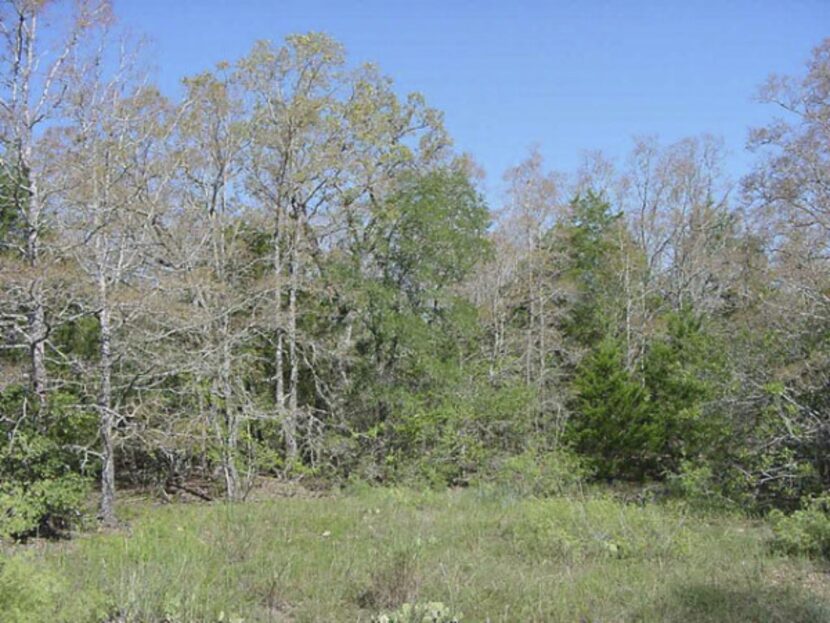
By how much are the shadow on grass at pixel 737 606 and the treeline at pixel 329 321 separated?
17.5ft

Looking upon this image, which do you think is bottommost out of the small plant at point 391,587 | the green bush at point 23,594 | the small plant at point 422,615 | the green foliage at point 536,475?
the green foliage at point 536,475

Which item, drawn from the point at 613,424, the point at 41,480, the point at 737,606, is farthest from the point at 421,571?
the point at 613,424

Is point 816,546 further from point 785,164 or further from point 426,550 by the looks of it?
point 785,164

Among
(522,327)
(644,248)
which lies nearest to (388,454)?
(522,327)

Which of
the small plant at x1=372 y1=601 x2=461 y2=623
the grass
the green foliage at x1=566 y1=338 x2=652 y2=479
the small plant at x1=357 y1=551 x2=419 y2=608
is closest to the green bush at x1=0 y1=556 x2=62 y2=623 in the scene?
the grass

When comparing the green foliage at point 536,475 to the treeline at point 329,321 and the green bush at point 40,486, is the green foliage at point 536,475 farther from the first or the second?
the green bush at point 40,486

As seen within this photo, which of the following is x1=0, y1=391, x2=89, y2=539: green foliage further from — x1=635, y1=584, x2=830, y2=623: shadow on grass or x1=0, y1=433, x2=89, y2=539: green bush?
x1=635, y1=584, x2=830, y2=623: shadow on grass

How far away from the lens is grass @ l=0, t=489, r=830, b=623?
4.57 metres

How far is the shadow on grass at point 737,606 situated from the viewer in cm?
493

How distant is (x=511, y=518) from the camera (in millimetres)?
8727

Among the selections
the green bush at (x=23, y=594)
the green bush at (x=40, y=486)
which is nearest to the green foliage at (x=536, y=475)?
the green bush at (x=40, y=486)

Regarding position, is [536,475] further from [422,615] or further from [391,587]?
[422,615]

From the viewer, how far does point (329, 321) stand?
1644 cm

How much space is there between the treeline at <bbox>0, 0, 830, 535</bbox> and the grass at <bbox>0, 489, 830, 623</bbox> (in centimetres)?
253
